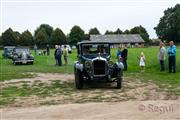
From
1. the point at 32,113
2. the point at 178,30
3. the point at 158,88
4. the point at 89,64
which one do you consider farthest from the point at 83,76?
the point at 178,30

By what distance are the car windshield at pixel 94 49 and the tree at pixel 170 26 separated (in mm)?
87215

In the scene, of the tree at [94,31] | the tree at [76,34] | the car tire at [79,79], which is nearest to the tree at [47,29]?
the tree at [94,31]

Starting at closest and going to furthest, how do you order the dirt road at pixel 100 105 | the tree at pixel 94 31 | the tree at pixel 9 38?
the dirt road at pixel 100 105 → the tree at pixel 9 38 → the tree at pixel 94 31

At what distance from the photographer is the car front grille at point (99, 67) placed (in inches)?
635

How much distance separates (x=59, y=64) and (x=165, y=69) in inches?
Answer: 411

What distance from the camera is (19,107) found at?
11625mm

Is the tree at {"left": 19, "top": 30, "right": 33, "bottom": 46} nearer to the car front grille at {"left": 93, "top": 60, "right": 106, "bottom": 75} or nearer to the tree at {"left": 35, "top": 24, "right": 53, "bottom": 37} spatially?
the tree at {"left": 35, "top": 24, "right": 53, "bottom": 37}

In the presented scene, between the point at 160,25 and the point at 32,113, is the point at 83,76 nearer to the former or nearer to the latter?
the point at 32,113

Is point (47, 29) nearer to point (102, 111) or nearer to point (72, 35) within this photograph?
point (72, 35)

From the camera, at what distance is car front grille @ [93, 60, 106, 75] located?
52.9 feet

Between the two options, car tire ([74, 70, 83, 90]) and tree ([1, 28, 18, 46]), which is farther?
tree ([1, 28, 18, 46])

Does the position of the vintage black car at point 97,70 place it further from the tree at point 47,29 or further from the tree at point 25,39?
the tree at point 47,29

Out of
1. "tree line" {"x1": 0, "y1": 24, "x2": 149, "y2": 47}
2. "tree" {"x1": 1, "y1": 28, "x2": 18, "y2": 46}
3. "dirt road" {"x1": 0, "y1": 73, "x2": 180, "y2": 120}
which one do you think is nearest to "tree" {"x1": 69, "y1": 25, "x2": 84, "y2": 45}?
"tree line" {"x1": 0, "y1": 24, "x2": 149, "y2": 47}

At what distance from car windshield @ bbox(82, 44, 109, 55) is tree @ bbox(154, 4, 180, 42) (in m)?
87.2
